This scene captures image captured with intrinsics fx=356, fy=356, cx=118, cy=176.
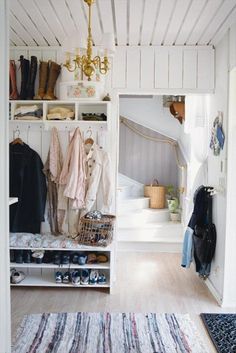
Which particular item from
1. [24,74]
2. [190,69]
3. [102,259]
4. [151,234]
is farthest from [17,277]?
[190,69]

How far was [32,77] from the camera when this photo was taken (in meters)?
3.82

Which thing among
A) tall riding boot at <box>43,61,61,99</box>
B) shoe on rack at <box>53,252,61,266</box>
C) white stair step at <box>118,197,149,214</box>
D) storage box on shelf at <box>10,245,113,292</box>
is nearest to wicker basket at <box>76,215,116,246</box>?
storage box on shelf at <box>10,245,113,292</box>

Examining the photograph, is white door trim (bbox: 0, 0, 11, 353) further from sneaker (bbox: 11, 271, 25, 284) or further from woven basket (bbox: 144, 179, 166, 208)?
woven basket (bbox: 144, 179, 166, 208)

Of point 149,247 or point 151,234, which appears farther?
point 151,234

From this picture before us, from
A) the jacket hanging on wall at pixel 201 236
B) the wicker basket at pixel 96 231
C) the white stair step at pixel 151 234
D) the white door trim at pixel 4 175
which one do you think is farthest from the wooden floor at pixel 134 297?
the white door trim at pixel 4 175

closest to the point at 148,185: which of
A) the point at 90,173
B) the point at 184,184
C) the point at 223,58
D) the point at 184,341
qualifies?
the point at 184,184

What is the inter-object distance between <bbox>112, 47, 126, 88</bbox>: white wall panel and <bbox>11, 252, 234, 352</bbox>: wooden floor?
7.12ft

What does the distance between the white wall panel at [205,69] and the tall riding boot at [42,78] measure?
1.65m

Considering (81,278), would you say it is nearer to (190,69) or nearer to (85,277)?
(85,277)

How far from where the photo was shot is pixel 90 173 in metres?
3.82

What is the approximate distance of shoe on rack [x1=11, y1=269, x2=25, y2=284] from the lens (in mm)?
3690

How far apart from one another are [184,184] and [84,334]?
132 inches

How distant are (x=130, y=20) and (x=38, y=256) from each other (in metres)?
2.44

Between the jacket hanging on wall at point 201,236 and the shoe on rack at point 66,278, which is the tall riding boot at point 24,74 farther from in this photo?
the jacket hanging on wall at point 201,236
